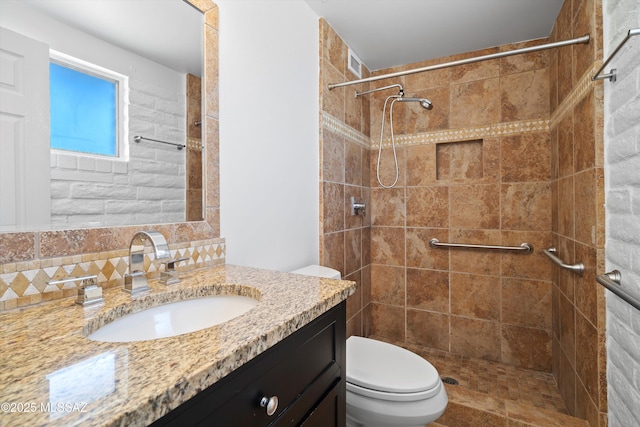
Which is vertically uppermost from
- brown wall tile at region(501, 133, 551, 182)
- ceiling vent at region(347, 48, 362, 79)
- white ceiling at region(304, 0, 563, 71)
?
white ceiling at region(304, 0, 563, 71)

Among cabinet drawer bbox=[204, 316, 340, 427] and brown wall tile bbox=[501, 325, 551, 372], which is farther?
brown wall tile bbox=[501, 325, 551, 372]

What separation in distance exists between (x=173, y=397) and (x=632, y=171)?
1.50 meters

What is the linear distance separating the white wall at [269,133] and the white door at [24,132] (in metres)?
0.55

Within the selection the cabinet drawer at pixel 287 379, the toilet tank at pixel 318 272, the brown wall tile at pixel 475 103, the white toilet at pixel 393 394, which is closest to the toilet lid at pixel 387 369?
the white toilet at pixel 393 394

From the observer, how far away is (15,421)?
353 millimetres

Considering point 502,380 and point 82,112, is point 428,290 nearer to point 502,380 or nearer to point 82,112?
point 502,380

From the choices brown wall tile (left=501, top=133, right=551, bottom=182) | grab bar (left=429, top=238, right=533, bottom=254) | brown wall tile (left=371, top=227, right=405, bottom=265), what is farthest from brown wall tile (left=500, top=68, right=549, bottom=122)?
brown wall tile (left=371, top=227, right=405, bottom=265)

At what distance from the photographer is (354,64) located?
2432mm

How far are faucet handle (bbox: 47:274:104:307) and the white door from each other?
16cm

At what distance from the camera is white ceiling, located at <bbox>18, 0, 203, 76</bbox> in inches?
33.6

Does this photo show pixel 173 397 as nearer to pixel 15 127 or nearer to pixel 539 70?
pixel 15 127

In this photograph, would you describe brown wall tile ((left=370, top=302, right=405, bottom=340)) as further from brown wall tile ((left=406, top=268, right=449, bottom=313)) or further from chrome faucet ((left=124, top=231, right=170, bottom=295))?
chrome faucet ((left=124, top=231, right=170, bottom=295))

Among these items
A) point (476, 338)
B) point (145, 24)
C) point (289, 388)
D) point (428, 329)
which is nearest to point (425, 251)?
point (428, 329)

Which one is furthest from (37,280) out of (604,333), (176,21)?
(604,333)
